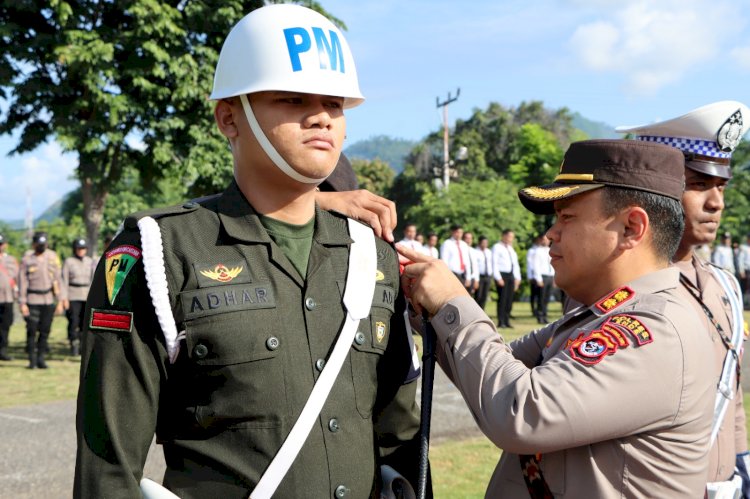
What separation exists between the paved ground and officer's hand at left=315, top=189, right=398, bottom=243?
3.66 metres

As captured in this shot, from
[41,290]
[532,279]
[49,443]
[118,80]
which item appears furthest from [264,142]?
[118,80]

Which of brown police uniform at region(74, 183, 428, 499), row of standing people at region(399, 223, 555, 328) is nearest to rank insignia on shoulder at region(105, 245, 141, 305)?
brown police uniform at region(74, 183, 428, 499)

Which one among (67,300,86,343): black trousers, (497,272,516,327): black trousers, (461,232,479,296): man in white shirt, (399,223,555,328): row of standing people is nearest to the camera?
(67,300,86,343): black trousers

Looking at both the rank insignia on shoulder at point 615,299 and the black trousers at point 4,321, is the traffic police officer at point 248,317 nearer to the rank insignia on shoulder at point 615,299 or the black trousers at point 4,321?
the rank insignia on shoulder at point 615,299

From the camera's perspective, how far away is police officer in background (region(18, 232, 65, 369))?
38.6 feet

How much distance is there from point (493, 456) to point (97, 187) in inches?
676

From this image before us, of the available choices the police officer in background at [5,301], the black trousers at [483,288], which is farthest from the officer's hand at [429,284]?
the black trousers at [483,288]

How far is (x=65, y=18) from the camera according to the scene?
1873cm

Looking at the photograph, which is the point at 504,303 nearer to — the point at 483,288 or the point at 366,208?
the point at 483,288

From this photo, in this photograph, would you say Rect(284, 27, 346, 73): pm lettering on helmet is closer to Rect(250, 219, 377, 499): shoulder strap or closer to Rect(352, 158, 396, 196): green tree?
Rect(250, 219, 377, 499): shoulder strap

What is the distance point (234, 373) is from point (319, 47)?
0.89m

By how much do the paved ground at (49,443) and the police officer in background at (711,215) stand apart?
12.7 ft

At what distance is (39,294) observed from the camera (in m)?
12.1

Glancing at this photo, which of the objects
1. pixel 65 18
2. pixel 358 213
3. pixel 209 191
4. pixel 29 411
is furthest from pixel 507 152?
pixel 358 213
